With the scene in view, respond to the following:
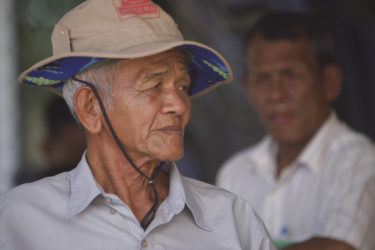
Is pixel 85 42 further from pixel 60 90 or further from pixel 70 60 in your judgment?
pixel 60 90

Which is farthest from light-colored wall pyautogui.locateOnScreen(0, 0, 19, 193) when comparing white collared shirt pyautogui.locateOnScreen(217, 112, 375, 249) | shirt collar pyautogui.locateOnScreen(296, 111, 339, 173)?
shirt collar pyautogui.locateOnScreen(296, 111, 339, 173)

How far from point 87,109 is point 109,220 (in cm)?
41

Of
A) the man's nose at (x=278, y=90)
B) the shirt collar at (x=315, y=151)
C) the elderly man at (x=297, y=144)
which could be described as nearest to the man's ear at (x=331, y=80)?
the elderly man at (x=297, y=144)

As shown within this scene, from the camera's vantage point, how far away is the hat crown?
192cm

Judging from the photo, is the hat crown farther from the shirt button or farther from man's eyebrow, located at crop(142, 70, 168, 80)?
the shirt button

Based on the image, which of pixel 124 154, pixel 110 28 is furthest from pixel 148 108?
pixel 110 28

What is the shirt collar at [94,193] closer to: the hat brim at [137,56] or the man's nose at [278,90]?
the hat brim at [137,56]

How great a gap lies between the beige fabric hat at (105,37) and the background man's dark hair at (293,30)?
5.19 ft

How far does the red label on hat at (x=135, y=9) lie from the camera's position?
197 centimetres

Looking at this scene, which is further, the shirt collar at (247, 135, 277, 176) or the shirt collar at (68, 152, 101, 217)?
the shirt collar at (247, 135, 277, 176)

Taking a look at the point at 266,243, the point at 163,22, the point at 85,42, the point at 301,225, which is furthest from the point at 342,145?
the point at 85,42

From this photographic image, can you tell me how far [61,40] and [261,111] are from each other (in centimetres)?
185

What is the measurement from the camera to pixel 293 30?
3557 millimetres

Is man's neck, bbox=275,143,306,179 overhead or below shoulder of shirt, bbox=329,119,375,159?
below
